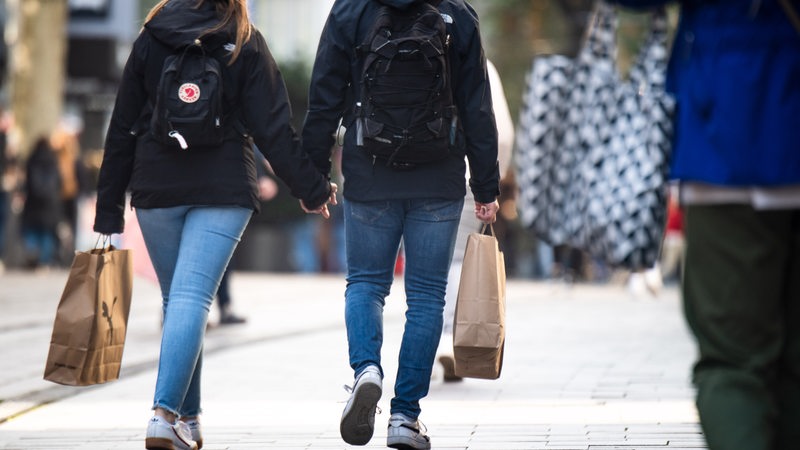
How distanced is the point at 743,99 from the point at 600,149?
5.56 ft

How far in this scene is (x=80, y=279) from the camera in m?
5.55

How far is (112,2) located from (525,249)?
362 inches

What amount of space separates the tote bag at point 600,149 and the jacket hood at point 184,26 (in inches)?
52.9

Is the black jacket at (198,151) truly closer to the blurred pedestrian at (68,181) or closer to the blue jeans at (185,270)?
the blue jeans at (185,270)

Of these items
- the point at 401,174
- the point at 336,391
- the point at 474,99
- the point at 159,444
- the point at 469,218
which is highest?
the point at 474,99

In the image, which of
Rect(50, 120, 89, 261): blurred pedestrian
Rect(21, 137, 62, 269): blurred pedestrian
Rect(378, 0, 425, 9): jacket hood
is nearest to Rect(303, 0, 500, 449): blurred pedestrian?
Rect(378, 0, 425, 9): jacket hood

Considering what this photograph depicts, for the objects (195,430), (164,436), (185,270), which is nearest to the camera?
(164,436)

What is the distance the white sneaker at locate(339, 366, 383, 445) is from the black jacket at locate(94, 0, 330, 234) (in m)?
0.75

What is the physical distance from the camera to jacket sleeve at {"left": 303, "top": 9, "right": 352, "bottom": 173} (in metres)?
5.61

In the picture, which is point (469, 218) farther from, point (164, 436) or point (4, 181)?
point (4, 181)

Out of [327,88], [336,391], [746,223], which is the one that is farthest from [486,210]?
[336,391]

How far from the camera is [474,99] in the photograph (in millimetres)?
5621

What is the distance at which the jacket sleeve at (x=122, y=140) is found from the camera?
5.54 meters

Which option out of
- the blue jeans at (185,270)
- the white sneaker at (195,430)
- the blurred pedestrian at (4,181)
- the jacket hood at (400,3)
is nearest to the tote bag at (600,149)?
the jacket hood at (400,3)
